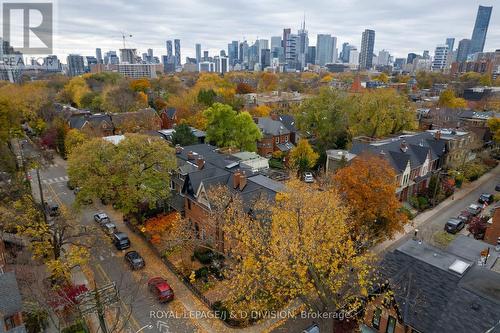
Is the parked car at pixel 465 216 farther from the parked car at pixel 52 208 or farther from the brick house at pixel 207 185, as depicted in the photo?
the parked car at pixel 52 208

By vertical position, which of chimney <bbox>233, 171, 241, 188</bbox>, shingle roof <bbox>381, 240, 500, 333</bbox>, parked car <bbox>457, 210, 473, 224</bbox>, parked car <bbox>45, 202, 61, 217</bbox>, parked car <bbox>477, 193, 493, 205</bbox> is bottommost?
parked car <bbox>45, 202, 61, 217</bbox>

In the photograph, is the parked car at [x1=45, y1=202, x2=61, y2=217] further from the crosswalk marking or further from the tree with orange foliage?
the tree with orange foliage

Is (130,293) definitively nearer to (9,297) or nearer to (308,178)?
(9,297)

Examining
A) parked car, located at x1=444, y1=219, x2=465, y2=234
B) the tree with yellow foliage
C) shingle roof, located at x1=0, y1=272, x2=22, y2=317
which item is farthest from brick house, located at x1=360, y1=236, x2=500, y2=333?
shingle roof, located at x1=0, y1=272, x2=22, y2=317

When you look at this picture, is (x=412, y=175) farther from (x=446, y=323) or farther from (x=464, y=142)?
(x=446, y=323)

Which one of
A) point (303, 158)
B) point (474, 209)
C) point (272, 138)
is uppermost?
point (272, 138)

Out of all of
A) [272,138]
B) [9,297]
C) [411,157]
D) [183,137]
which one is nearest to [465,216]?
[411,157]

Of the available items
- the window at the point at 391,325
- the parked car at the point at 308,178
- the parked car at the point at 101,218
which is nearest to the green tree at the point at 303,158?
the parked car at the point at 308,178
